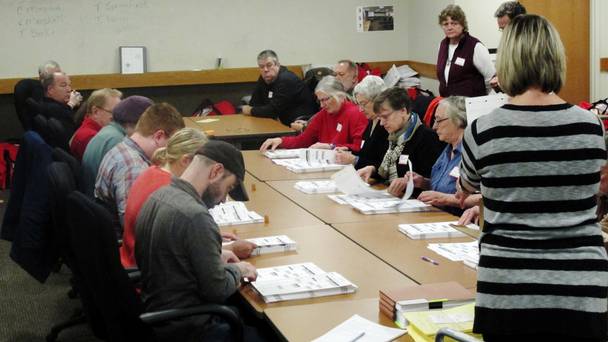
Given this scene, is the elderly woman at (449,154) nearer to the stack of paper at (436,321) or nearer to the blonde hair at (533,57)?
the stack of paper at (436,321)

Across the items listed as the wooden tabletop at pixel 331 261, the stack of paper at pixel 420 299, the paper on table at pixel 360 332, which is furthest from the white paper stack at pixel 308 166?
the paper on table at pixel 360 332

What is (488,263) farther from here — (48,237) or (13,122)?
(13,122)

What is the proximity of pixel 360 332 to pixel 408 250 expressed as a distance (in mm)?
1017

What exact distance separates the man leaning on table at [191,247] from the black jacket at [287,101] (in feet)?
17.6

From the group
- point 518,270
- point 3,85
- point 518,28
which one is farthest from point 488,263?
point 3,85

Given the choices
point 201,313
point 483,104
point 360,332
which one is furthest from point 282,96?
point 360,332

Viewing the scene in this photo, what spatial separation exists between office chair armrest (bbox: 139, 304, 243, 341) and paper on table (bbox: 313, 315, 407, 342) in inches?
16.9

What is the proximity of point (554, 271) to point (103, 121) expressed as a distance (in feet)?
13.1

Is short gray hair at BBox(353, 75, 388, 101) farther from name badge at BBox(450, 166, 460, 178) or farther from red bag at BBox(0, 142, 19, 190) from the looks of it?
red bag at BBox(0, 142, 19, 190)

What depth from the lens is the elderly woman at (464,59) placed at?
23.2ft

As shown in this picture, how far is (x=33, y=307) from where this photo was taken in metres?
5.09

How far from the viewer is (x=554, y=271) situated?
6.93 ft

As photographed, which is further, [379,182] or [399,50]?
[399,50]

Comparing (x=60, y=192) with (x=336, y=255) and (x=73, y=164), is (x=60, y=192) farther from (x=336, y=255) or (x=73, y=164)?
(x=336, y=255)
